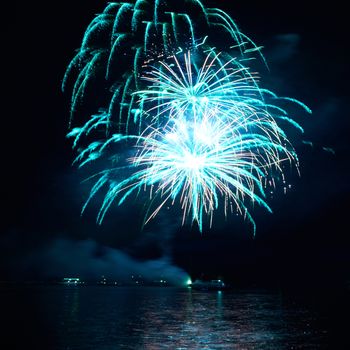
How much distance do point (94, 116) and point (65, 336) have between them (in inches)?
552

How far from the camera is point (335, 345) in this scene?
79.9 feet

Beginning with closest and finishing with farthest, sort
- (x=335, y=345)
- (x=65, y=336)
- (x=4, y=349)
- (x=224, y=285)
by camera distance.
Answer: (x=4, y=349), (x=335, y=345), (x=65, y=336), (x=224, y=285)

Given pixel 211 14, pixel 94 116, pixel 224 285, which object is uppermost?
pixel 211 14

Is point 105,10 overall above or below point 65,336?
above

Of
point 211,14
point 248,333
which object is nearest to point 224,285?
point 248,333

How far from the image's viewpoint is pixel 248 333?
99.6ft

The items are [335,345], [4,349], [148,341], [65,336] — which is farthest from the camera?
[65,336]

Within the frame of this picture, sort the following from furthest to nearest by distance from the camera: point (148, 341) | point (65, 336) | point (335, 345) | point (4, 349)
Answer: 1. point (65, 336)
2. point (148, 341)
3. point (335, 345)
4. point (4, 349)

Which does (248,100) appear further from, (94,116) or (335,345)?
(335,345)

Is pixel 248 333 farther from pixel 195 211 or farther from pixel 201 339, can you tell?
pixel 195 211

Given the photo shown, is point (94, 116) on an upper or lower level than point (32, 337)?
upper

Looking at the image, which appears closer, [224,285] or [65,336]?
[65,336]

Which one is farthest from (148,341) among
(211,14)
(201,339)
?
(211,14)

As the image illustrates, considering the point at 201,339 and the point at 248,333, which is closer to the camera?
Result: the point at 201,339
